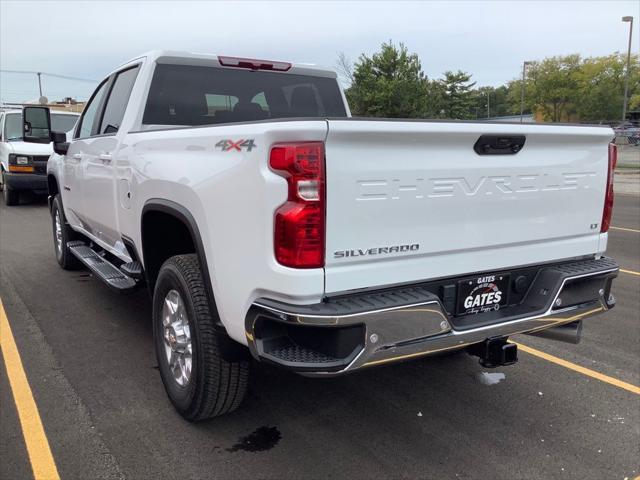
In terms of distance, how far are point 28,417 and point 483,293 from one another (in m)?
2.67

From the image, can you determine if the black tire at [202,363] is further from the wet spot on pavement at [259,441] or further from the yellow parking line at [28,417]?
the yellow parking line at [28,417]

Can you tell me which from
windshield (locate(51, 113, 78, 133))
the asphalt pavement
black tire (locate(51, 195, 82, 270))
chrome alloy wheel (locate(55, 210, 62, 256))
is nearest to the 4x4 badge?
the asphalt pavement

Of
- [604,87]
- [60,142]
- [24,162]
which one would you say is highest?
[604,87]

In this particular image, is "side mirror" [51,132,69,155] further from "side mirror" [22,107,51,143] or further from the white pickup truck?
the white pickup truck

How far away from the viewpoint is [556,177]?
3.08m

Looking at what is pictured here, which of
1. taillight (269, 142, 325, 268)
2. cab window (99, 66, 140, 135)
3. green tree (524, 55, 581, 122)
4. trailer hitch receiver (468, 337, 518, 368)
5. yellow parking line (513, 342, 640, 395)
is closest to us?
taillight (269, 142, 325, 268)

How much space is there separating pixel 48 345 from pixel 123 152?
1.68m

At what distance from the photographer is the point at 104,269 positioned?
188 inches

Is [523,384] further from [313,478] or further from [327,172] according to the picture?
[327,172]

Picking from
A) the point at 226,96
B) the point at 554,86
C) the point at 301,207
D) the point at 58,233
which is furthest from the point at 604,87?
the point at 301,207

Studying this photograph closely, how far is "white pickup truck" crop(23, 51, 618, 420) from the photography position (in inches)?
94.0

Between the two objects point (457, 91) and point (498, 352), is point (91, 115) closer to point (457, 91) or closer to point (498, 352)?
point (498, 352)

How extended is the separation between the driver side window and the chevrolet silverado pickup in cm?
756

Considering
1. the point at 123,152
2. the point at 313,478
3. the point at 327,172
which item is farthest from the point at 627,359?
the point at 123,152
